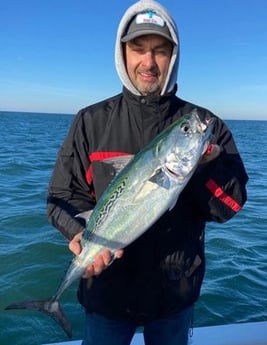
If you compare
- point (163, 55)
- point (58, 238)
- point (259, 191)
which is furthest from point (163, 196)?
point (259, 191)

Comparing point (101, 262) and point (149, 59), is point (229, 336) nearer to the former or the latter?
point (101, 262)

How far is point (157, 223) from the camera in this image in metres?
2.62

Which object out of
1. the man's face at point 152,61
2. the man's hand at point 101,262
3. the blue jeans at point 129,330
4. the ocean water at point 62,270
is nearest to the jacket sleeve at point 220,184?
the man's face at point 152,61

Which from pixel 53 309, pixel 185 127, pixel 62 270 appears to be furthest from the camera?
pixel 62 270

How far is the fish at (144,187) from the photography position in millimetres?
2348

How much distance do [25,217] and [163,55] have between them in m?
8.35

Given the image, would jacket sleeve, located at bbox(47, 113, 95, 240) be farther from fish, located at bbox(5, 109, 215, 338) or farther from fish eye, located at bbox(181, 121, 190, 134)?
fish eye, located at bbox(181, 121, 190, 134)

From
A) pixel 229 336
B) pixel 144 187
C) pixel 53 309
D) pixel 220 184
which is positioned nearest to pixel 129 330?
pixel 53 309

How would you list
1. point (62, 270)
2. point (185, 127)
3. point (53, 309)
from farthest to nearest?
1. point (62, 270)
2. point (53, 309)
3. point (185, 127)

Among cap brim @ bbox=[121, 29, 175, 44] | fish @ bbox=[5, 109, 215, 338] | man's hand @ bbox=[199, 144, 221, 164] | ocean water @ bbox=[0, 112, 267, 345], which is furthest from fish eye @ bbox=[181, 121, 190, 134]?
ocean water @ bbox=[0, 112, 267, 345]

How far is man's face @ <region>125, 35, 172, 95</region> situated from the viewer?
2.66m

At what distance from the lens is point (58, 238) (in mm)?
8898

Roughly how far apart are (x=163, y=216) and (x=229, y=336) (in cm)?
171

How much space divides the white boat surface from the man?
953 millimetres
